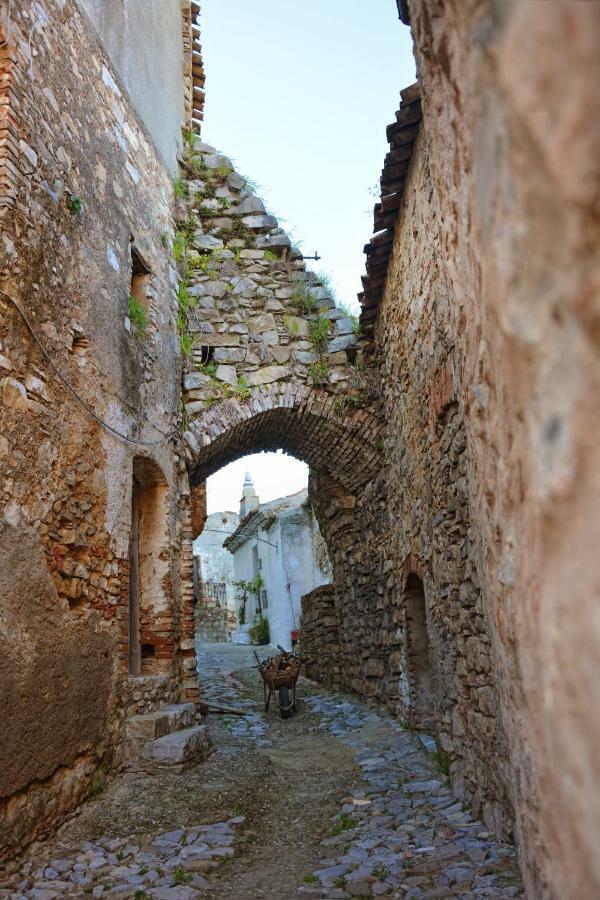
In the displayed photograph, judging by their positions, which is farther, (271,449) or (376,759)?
(271,449)

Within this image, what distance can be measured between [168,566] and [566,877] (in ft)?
18.1

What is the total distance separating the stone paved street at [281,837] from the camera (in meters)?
3.27

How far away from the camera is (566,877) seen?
4.00ft

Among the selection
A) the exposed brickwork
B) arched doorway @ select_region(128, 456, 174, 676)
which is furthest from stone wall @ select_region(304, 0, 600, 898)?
the exposed brickwork

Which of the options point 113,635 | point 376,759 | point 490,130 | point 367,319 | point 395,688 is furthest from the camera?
point 367,319

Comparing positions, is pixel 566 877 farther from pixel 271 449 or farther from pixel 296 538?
pixel 296 538

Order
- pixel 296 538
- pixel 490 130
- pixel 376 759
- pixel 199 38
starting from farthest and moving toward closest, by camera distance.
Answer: pixel 296 538 → pixel 199 38 → pixel 376 759 → pixel 490 130

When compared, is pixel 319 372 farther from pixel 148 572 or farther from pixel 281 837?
pixel 281 837

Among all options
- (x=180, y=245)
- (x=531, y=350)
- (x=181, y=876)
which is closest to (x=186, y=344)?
(x=180, y=245)

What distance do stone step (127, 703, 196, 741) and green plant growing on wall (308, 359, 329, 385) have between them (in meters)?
3.75

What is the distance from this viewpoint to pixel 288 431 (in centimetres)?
829

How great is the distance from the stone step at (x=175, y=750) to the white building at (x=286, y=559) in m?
10.1

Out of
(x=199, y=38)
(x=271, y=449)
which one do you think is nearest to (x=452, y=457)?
(x=271, y=449)

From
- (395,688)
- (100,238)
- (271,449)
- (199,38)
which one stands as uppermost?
(199,38)
